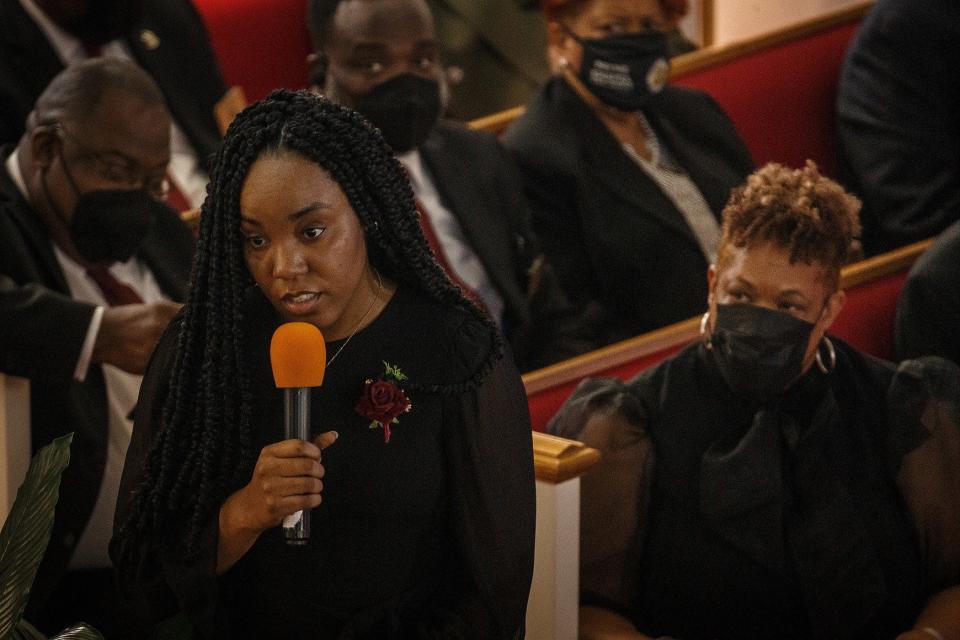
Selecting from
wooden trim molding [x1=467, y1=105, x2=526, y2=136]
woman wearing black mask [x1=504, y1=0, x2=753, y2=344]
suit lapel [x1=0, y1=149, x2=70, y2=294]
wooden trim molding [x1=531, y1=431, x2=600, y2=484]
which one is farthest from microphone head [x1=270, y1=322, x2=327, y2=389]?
wooden trim molding [x1=467, y1=105, x2=526, y2=136]

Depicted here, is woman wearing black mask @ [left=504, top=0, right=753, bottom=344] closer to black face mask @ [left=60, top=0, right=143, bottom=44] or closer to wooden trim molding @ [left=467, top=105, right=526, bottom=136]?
wooden trim molding @ [left=467, top=105, right=526, bottom=136]

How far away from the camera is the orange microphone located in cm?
162

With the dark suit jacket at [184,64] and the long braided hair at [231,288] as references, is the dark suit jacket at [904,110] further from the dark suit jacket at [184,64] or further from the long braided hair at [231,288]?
the long braided hair at [231,288]

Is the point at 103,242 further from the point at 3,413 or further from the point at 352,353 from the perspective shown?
the point at 352,353

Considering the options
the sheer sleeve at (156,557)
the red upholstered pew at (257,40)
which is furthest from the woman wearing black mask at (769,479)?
the red upholstered pew at (257,40)

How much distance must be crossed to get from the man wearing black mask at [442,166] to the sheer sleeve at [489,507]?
1.61m

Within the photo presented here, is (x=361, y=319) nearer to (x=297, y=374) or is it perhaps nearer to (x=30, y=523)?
(x=297, y=374)

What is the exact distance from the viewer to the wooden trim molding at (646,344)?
283 centimetres

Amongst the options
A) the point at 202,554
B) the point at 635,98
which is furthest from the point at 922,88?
the point at 202,554

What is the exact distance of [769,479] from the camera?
2.41 metres

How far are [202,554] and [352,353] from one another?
0.98ft

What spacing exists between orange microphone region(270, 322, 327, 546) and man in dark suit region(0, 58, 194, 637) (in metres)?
1.06

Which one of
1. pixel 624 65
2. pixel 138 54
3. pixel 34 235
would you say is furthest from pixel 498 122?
pixel 34 235

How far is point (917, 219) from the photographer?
4059 mm
